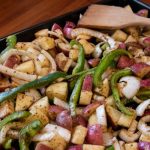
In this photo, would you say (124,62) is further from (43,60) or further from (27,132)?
(27,132)

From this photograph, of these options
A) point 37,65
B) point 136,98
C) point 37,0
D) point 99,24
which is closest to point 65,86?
point 37,65

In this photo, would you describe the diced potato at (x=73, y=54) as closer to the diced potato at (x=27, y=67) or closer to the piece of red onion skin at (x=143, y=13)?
the diced potato at (x=27, y=67)

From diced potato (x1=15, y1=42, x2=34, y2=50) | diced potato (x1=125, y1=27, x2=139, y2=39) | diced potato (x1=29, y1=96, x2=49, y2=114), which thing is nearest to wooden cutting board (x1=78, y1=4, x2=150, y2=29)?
diced potato (x1=125, y1=27, x2=139, y2=39)

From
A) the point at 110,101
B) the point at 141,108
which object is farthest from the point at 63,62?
the point at 141,108

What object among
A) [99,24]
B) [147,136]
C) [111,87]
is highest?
[99,24]

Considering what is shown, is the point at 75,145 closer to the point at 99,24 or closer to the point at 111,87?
the point at 111,87
